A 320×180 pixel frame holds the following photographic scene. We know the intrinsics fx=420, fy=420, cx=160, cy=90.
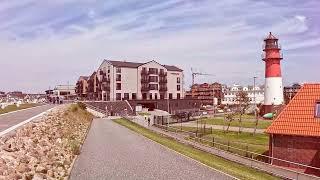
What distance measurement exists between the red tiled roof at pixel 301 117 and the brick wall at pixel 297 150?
53 cm

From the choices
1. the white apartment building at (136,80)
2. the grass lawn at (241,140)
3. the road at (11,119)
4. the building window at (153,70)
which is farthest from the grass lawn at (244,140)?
the building window at (153,70)

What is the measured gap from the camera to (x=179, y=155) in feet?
108

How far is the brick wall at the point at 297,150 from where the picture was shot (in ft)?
103

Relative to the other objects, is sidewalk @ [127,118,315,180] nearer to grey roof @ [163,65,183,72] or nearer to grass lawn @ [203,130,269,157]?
grass lawn @ [203,130,269,157]

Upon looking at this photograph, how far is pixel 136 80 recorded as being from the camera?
124812 millimetres

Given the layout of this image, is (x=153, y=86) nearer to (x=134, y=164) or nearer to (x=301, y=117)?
(x=301, y=117)

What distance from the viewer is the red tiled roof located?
106 feet

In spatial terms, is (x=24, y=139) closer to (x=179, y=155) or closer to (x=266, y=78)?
(x=179, y=155)

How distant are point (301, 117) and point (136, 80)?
306ft

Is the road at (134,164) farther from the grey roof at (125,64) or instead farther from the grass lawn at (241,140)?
the grey roof at (125,64)

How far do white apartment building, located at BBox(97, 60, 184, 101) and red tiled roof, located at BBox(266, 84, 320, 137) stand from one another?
87.0 meters

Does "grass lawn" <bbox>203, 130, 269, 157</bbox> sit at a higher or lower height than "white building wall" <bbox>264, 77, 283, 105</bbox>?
lower

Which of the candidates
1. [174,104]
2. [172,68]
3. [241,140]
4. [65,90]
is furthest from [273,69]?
[65,90]

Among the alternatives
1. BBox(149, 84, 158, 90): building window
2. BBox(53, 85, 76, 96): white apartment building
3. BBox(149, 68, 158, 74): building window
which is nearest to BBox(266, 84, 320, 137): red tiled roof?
BBox(149, 84, 158, 90): building window
